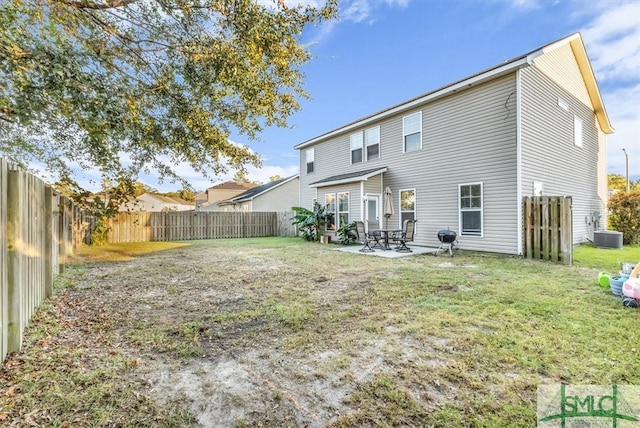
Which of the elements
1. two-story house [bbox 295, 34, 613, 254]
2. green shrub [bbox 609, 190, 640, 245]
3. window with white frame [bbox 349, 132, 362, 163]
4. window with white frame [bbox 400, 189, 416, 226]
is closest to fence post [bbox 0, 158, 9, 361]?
two-story house [bbox 295, 34, 613, 254]

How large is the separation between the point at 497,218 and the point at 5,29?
432 inches

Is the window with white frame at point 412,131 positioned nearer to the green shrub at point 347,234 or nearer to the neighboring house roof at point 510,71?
the neighboring house roof at point 510,71

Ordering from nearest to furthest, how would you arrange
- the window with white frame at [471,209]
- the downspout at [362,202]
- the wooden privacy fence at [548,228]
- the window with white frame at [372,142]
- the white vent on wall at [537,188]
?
the wooden privacy fence at [548,228] < the white vent on wall at [537,188] < the window with white frame at [471,209] < the downspout at [362,202] < the window with white frame at [372,142]

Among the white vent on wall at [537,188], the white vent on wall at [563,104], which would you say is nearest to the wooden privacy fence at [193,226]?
the white vent on wall at [537,188]

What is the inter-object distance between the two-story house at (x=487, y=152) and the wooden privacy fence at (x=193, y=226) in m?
6.59

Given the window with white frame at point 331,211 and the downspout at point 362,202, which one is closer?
the downspout at point 362,202

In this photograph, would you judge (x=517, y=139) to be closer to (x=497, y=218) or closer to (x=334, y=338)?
(x=497, y=218)

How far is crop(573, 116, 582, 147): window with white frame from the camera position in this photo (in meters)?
12.0

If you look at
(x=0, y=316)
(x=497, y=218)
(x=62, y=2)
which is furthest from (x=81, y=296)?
(x=497, y=218)

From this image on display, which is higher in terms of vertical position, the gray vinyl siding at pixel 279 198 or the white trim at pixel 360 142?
the white trim at pixel 360 142

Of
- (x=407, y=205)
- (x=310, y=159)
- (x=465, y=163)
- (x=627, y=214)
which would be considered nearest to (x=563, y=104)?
(x=465, y=163)

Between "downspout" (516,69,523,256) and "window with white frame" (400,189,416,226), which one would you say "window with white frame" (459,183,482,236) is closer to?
"downspout" (516,69,523,256)

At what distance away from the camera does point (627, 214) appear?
39.5ft

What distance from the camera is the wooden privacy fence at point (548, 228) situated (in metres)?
7.58
